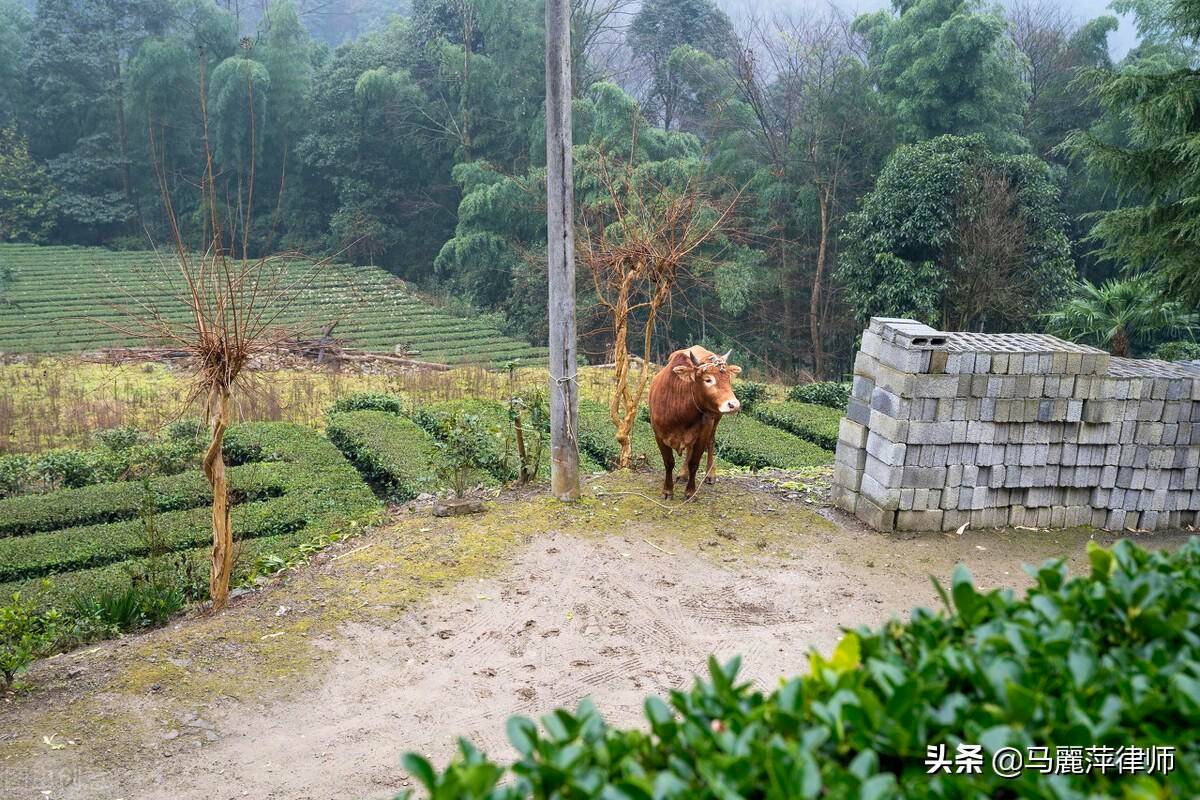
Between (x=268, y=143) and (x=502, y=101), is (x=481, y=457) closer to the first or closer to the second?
(x=502, y=101)

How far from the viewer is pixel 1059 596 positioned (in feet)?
8.13

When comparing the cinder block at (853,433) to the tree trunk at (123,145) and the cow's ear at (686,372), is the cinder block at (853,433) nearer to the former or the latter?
the cow's ear at (686,372)

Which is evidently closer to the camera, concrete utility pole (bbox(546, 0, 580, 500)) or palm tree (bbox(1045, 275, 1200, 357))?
concrete utility pole (bbox(546, 0, 580, 500))

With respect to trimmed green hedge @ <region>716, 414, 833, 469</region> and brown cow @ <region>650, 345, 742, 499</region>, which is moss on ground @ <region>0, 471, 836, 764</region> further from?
trimmed green hedge @ <region>716, 414, 833, 469</region>

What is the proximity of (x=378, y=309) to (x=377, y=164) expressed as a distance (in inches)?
355

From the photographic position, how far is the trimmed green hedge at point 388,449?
9.48 metres

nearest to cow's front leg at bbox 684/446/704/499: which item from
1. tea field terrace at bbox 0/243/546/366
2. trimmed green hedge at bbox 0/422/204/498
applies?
trimmed green hedge at bbox 0/422/204/498

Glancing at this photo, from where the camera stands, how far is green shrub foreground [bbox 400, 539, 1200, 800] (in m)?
1.81

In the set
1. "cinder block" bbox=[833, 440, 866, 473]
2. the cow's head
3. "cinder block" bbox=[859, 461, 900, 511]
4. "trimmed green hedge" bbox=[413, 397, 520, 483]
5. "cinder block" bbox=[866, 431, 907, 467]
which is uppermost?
the cow's head

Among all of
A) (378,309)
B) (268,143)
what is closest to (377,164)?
(268,143)

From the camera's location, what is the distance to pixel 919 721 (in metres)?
2.00

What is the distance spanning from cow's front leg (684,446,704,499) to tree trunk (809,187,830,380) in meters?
15.5

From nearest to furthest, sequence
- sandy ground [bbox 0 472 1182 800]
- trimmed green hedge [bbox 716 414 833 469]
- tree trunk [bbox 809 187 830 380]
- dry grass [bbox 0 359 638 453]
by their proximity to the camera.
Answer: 1. sandy ground [bbox 0 472 1182 800]
2. trimmed green hedge [bbox 716 414 833 469]
3. dry grass [bbox 0 359 638 453]
4. tree trunk [bbox 809 187 830 380]

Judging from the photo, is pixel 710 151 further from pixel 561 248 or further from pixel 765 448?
pixel 561 248
